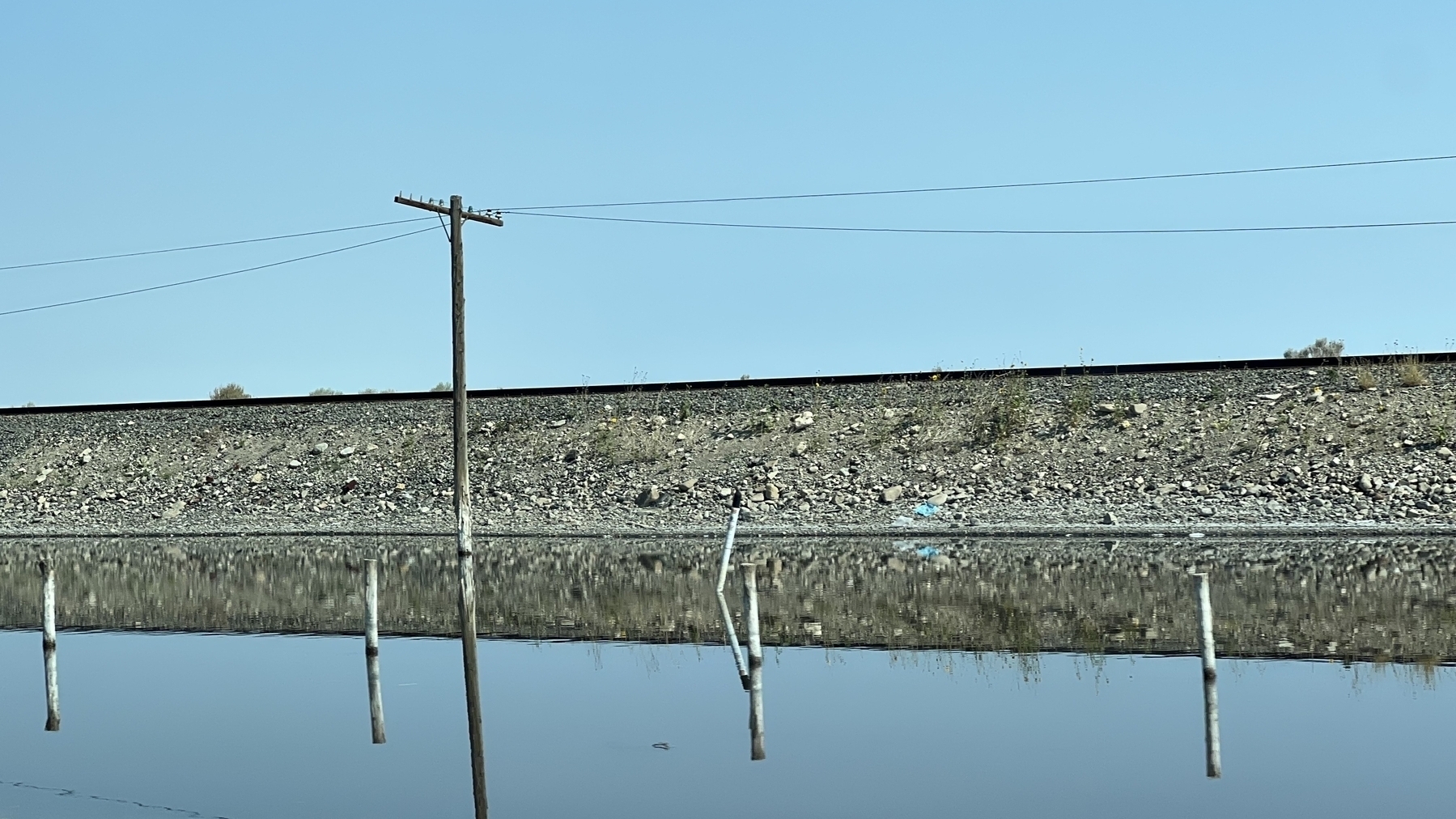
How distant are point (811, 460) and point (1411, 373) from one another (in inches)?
599

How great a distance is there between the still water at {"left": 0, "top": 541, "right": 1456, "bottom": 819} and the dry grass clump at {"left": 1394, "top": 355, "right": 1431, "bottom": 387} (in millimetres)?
13338

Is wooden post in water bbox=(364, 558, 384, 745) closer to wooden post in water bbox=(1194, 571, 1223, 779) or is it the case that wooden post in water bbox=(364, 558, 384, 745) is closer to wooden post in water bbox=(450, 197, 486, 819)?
wooden post in water bbox=(450, 197, 486, 819)

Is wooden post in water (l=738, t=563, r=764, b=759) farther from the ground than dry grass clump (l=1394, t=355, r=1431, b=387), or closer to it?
closer to it

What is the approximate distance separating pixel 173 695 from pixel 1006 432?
Answer: 93.1 ft

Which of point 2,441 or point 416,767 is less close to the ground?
point 2,441

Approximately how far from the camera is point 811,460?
137 ft

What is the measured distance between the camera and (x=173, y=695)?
1647cm

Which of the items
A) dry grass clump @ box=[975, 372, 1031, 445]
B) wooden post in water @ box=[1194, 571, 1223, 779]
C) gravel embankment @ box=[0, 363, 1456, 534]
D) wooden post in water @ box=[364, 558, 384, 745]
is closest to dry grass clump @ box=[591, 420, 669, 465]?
gravel embankment @ box=[0, 363, 1456, 534]

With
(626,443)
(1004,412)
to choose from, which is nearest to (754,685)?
(1004,412)

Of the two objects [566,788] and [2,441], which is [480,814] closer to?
[566,788]

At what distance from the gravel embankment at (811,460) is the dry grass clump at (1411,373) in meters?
0.11

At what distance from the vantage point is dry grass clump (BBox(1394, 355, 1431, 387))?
39.6 meters

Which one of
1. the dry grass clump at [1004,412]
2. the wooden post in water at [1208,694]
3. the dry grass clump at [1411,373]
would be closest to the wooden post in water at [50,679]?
the wooden post in water at [1208,694]

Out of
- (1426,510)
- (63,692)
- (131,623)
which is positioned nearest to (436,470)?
(131,623)
